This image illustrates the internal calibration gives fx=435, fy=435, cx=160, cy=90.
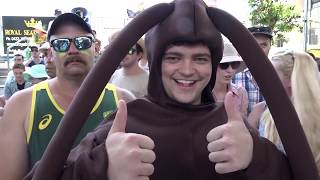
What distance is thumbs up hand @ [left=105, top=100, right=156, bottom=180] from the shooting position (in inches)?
48.4

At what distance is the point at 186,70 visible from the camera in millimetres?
1443

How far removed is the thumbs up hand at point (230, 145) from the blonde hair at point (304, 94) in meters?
0.78

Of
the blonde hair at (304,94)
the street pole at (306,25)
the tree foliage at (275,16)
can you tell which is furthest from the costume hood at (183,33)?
the tree foliage at (275,16)

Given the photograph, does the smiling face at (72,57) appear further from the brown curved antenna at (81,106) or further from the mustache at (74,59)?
the brown curved antenna at (81,106)

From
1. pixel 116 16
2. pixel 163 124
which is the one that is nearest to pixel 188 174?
pixel 163 124

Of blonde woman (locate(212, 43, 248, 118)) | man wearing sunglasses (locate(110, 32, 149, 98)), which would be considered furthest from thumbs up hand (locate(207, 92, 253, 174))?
man wearing sunglasses (locate(110, 32, 149, 98))

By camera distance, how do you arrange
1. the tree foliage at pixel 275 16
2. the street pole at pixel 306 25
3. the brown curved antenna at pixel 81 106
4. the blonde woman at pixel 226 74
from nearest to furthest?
1. the brown curved antenna at pixel 81 106
2. the blonde woman at pixel 226 74
3. the street pole at pixel 306 25
4. the tree foliage at pixel 275 16

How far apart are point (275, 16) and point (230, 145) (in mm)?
9876

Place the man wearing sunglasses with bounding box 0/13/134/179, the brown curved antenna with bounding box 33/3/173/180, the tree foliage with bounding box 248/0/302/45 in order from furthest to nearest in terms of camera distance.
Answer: the tree foliage with bounding box 248/0/302/45, the man wearing sunglasses with bounding box 0/13/134/179, the brown curved antenna with bounding box 33/3/173/180

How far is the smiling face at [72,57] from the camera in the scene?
6.89ft

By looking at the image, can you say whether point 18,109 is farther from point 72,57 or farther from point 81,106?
point 81,106

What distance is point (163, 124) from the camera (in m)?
1.51

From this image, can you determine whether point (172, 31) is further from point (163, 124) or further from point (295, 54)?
point (295, 54)

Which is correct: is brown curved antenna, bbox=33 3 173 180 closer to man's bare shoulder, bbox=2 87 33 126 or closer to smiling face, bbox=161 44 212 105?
smiling face, bbox=161 44 212 105
